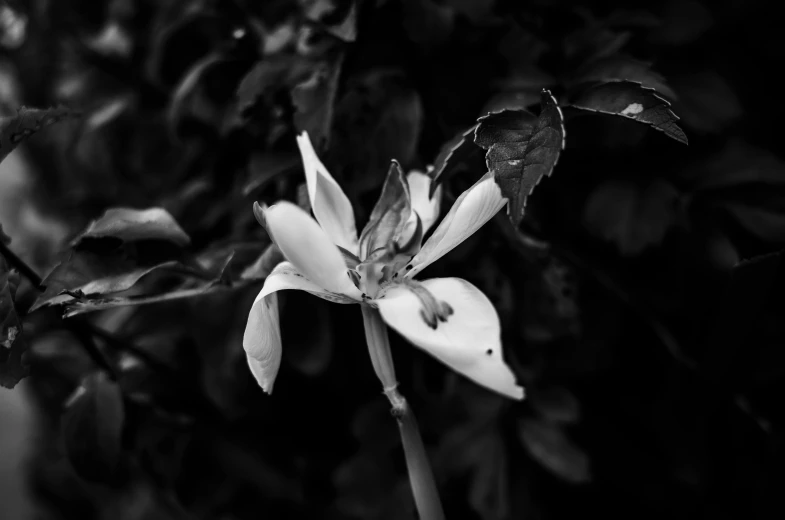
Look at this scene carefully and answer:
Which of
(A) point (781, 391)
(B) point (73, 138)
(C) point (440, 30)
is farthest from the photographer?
(B) point (73, 138)

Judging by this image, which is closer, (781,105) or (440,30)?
(440,30)

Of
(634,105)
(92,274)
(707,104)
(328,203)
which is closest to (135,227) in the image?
(92,274)

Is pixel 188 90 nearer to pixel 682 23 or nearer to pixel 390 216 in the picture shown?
pixel 390 216

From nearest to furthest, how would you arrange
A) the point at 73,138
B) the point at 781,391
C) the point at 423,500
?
the point at 423,500 < the point at 781,391 < the point at 73,138

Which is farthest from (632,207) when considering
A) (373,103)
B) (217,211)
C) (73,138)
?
(73,138)

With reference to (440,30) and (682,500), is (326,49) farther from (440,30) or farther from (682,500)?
(682,500)

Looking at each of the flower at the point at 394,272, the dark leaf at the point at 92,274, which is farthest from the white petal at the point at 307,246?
the dark leaf at the point at 92,274
